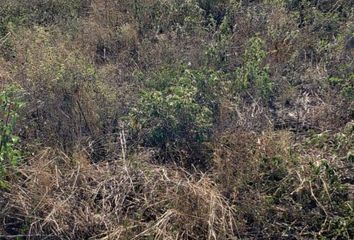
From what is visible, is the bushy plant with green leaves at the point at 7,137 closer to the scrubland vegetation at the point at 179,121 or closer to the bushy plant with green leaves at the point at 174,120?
the scrubland vegetation at the point at 179,121

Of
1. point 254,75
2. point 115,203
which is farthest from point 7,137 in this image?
point 254,75

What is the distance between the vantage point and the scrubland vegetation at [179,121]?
3.09m

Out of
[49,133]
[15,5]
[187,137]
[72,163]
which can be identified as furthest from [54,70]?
[15,5]

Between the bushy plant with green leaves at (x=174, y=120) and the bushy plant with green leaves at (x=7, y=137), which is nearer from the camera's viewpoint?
the bushy plant with green leaves at (x=7, y=137)

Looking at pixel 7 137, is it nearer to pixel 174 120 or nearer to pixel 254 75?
pixel 174 120

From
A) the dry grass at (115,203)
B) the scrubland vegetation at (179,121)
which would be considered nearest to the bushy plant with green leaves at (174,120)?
the scrubland vegetation at (179,121)

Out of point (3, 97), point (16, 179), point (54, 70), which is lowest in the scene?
point (16, 179)

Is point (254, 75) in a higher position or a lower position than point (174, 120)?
higher

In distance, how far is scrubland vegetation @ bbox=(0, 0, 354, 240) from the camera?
3090 mm

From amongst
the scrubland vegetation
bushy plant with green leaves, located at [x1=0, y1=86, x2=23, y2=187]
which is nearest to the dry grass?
the scrubland vegetation

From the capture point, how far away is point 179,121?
3549 millimetres

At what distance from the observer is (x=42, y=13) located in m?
5.33

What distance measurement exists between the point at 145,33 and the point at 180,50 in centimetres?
58

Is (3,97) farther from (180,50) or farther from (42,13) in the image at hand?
(42,13)
